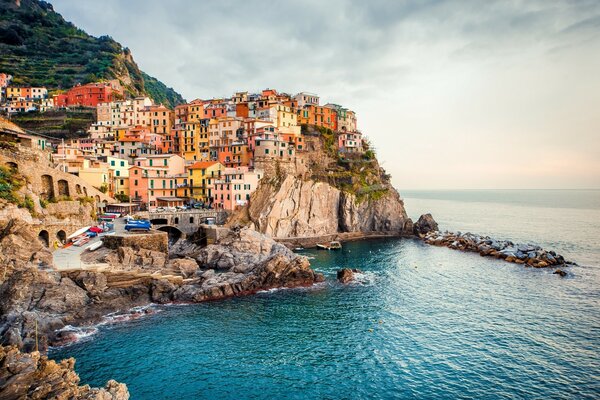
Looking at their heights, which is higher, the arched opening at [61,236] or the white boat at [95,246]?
the arched opening at [61,236]

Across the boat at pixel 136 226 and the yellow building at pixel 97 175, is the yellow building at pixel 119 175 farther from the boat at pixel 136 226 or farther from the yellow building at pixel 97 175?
the boat at pixel 136 226

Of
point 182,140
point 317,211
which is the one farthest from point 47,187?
point 317,211

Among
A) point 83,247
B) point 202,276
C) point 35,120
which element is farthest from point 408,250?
point 35,120

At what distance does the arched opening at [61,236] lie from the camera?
150 ft

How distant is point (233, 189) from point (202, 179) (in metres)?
6.85

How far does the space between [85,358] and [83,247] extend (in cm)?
2073

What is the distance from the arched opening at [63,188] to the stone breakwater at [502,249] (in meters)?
63.1

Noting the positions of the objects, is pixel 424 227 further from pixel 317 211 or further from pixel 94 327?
pixel 94 327

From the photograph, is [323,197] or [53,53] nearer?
[323,197]

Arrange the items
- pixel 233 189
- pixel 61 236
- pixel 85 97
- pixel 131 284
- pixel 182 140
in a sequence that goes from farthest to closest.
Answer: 1. pixel 85 97
2. pixel 182 140
3. pixel 233 189
4. pixel 61 236
5. pixel 131 284

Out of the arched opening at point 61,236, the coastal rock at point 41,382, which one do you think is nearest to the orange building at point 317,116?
the arched opening at point 61,236

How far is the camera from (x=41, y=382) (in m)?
17.6

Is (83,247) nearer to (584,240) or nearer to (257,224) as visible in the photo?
(257,224)

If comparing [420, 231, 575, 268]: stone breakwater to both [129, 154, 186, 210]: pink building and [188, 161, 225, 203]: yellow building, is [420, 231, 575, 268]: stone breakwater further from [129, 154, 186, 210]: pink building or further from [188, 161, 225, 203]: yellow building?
[129, 154, 186, 210]: pink building
